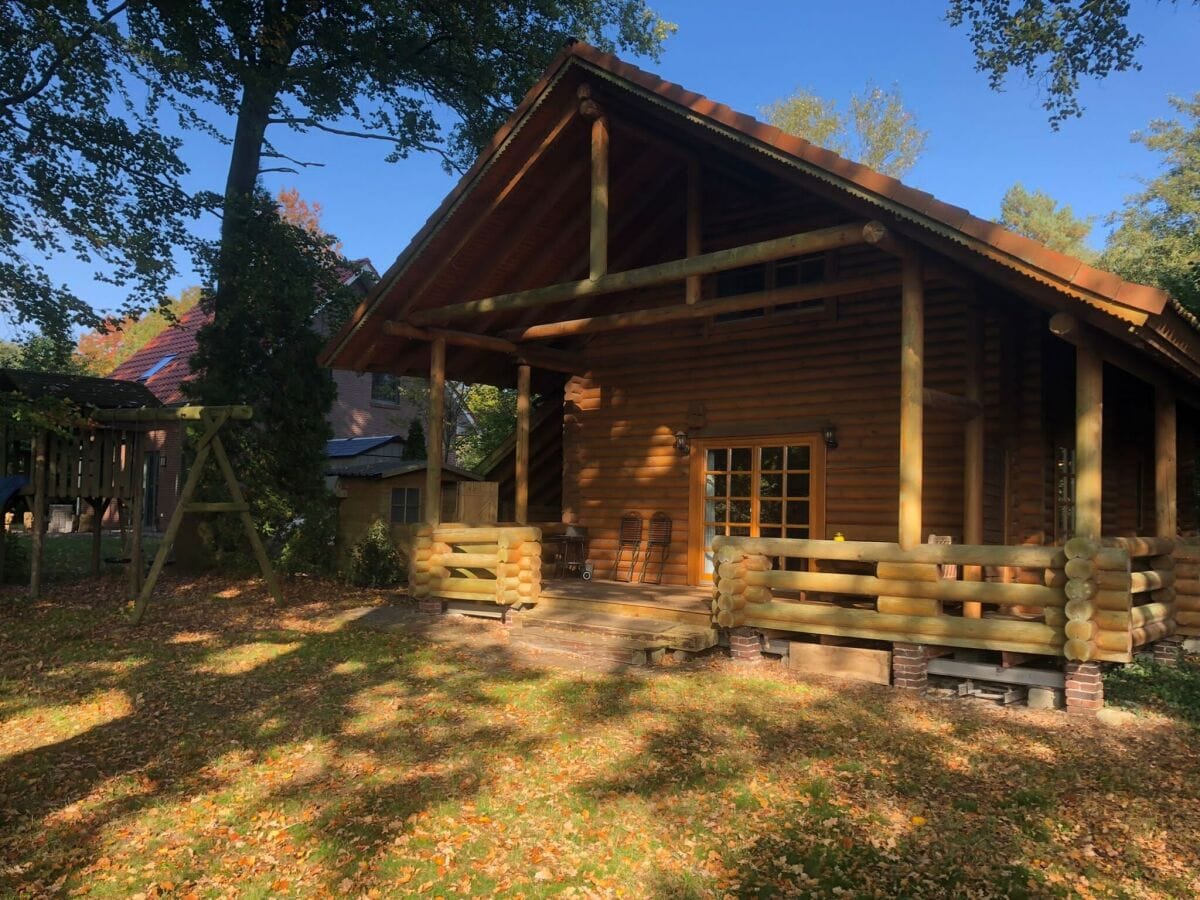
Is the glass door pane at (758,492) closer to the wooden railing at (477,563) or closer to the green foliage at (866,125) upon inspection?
the wooden railing at (477,563)

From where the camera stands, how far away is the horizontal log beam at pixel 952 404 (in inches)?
290

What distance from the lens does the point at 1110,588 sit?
579cm

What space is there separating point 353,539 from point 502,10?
10.3 m

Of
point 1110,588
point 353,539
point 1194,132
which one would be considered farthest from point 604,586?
point 1194,132

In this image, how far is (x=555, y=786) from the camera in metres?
4.68

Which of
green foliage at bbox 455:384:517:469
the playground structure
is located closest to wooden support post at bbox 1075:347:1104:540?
the playground structure

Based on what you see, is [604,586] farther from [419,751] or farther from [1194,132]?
[1194,132]

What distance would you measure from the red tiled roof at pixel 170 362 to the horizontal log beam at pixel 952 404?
21.5 m

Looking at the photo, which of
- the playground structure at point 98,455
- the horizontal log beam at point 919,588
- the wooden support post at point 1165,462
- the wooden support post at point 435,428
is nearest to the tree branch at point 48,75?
the playground structure at point 98,455

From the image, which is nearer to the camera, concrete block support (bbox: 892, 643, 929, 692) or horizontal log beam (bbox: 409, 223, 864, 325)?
concrete block support (bbox: 892, 643, 929, 692)

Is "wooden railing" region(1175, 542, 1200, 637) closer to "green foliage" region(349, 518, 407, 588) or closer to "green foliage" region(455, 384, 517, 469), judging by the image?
"green foliage" region(349, 518, 407, 588)

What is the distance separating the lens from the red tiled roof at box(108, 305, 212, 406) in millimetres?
23688

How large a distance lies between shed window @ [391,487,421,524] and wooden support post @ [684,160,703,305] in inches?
278

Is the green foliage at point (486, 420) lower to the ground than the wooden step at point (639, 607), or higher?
higher
